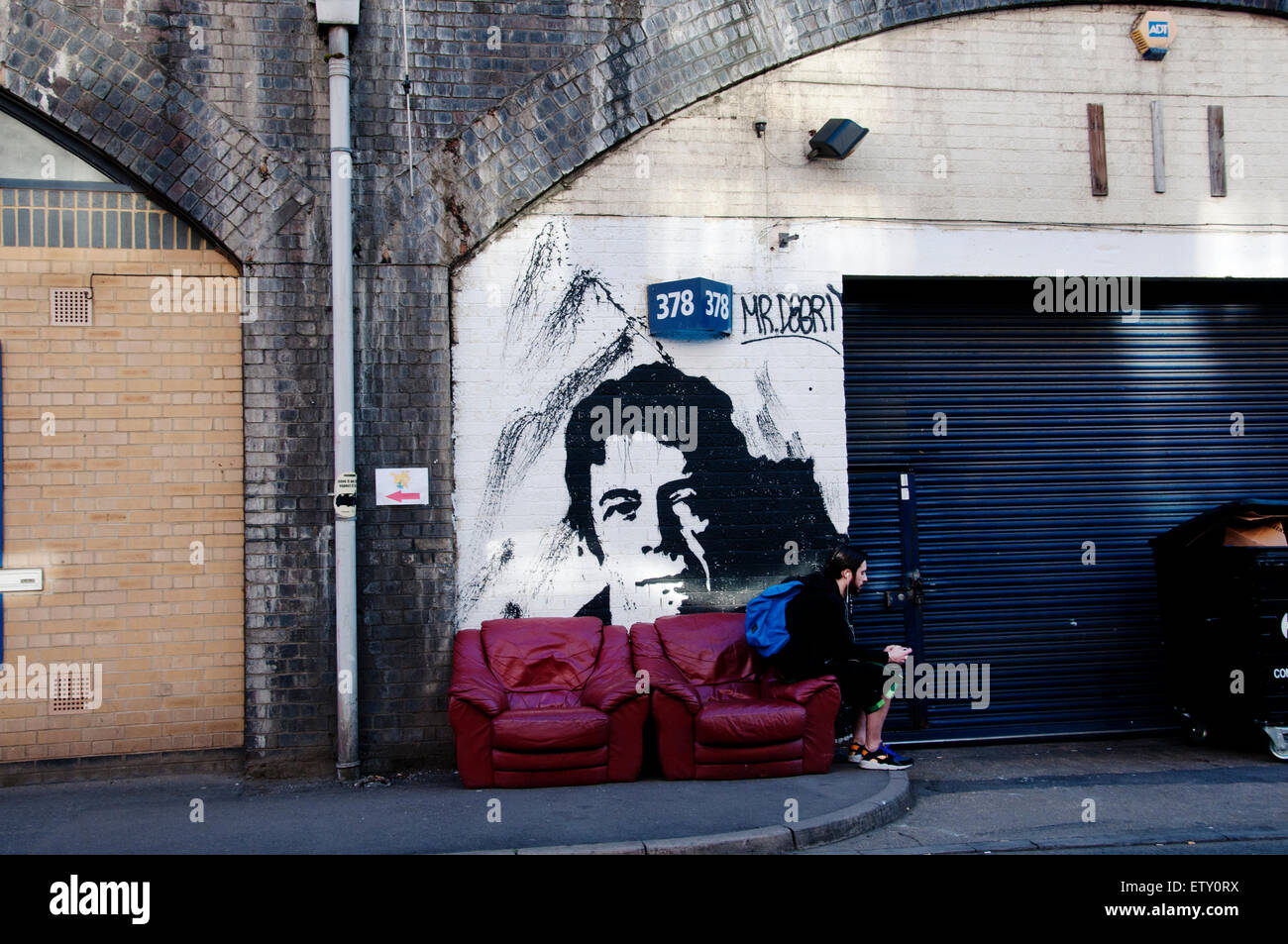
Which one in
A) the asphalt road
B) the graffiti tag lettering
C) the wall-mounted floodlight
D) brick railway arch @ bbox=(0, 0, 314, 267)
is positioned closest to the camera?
the asphalt road

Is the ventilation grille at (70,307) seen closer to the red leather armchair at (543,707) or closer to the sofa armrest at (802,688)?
the red leather armchair at (543,707)

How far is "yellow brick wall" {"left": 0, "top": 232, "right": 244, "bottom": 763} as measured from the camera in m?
7.46

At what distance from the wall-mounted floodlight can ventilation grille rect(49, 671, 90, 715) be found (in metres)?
6.79

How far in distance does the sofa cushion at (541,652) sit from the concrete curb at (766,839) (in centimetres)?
203

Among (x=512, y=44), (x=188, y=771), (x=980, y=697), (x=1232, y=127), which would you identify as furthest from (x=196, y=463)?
(x=1232, y=127)

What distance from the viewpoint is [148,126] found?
7.50m

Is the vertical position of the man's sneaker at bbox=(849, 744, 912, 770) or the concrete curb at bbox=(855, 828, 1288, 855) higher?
the man's sneaker at bbox=(849, 744, 912, 770)

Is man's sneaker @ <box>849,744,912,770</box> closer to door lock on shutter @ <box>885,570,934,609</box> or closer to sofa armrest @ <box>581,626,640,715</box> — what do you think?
door lock on shutter @ <box>885,570,934,609</box>

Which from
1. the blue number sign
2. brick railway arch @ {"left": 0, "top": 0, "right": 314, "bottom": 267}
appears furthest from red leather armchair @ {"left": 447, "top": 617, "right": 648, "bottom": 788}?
brick railway arch @ {"left": 0, "top": 0, "right": 314, "bottom": 267}

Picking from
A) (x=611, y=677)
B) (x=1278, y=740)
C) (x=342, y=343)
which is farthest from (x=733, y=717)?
(x=1278, y=740)

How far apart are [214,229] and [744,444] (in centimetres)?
427

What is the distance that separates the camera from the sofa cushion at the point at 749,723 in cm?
694

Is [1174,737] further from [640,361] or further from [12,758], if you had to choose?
[12,758]

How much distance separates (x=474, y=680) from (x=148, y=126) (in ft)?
15.1
